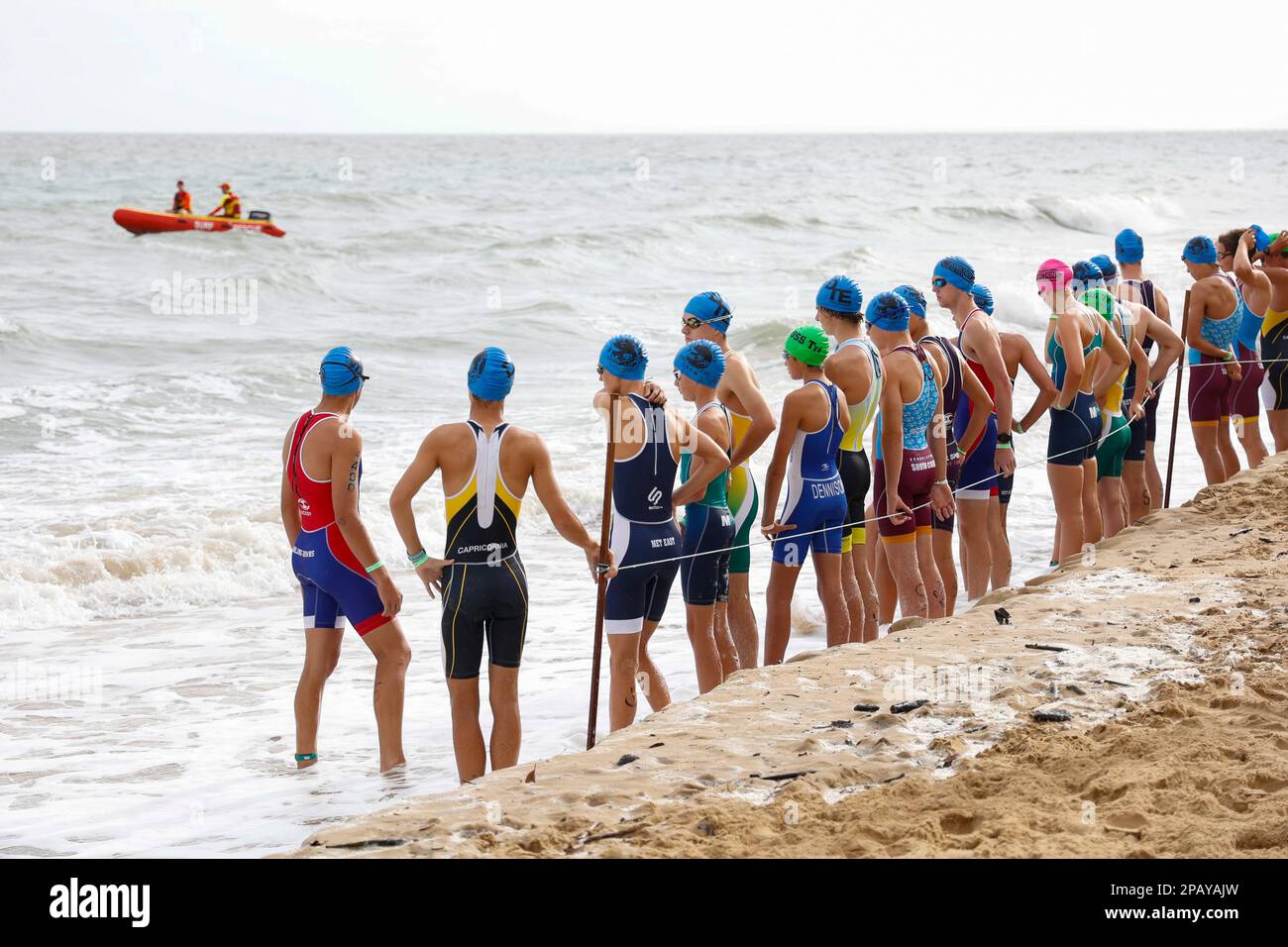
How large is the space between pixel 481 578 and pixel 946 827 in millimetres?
2251

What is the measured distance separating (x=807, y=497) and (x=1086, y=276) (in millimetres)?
3059

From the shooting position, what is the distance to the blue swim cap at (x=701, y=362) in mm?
6066

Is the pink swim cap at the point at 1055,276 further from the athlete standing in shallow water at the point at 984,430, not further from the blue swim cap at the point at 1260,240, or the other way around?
the blue swim cap at the point at 1260,240

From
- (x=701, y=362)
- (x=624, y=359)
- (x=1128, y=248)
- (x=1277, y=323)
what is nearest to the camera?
(x=624, y=359)

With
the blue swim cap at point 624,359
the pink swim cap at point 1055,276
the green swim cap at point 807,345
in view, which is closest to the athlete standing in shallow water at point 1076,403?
the pink swim cap at point 1055,276

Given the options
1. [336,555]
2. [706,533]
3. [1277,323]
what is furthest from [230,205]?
[706,533]

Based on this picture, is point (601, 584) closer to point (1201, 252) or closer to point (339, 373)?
point (339, 373)

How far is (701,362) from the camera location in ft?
19.9

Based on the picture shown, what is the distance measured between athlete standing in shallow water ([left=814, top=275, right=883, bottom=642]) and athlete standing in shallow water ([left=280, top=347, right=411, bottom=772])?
7.88 feet

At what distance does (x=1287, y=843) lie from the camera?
11.7 feet
